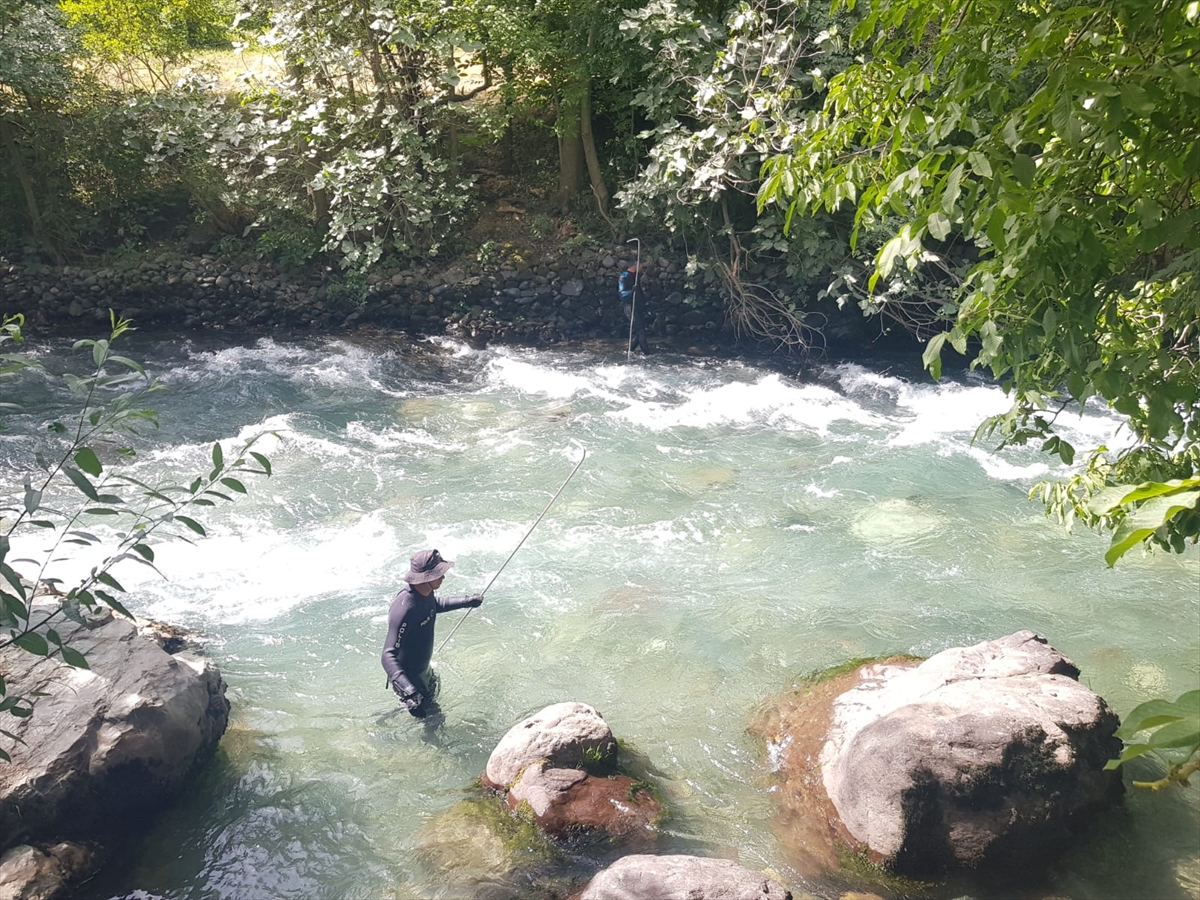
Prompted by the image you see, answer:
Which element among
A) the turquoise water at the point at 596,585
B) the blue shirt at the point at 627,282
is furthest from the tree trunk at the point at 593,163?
the turquoise water at the point at 596,585

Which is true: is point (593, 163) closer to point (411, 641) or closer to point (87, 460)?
point (411, 641)

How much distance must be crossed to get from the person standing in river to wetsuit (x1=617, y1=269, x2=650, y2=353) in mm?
7950

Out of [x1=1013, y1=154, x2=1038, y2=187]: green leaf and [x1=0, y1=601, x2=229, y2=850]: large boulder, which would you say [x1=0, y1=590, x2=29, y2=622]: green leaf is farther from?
[x1=1013, y1=154, x2=1038, y2=187]: green leaf

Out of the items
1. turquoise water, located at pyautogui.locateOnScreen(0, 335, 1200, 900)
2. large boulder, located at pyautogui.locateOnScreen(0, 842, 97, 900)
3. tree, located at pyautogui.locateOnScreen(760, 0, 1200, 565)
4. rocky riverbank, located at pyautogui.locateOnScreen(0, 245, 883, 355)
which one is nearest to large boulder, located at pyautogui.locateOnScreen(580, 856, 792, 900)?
turquoise water, located at pyautogui.locateOnScreen(0, 335, 1200, 900)

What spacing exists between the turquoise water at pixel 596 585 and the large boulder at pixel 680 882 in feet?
1.69

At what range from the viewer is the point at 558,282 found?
13.6m

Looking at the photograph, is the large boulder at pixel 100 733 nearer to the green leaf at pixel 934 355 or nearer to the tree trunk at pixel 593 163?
the green leaf at pixel 934 355

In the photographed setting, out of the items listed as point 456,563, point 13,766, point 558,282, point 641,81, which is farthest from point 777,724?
point 641,81

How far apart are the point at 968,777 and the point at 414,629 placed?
313cm

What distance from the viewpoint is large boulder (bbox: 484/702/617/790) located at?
15.6 feet

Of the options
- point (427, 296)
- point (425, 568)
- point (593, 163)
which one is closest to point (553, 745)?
point (425, 568)

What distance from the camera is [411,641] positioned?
5.36 meters

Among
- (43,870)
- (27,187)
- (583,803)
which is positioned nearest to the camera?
(43,870)

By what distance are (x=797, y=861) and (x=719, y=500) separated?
14.8 ft
